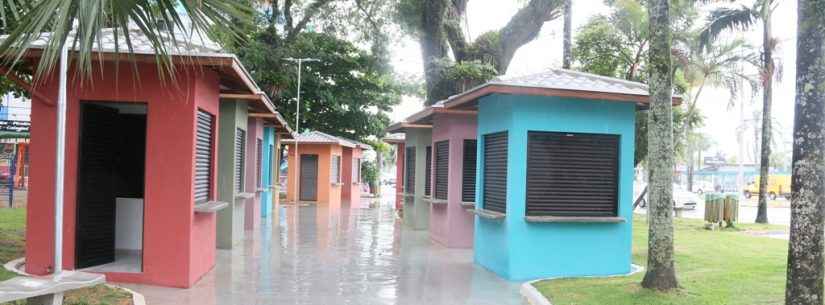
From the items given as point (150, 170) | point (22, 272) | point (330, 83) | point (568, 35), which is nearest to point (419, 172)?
point (568, 35)

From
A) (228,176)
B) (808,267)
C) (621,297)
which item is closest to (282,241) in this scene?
(228,176)

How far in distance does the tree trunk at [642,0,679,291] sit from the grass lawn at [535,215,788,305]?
28cm

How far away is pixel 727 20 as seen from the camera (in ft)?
53.2

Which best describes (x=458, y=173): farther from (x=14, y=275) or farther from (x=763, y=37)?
(x=763, y=37)

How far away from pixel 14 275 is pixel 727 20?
15891mm

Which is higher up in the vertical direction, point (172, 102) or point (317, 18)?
point (317, 18)

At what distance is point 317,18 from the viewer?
2655 centimetres

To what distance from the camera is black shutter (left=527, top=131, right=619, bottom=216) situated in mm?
8969

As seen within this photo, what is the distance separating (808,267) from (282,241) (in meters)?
9.62

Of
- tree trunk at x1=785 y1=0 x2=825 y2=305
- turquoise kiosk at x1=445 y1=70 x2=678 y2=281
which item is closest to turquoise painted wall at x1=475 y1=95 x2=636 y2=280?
turquoise kiosk at x1=445 y1=70 x2=678 y2=281

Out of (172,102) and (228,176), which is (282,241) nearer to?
(228,176)

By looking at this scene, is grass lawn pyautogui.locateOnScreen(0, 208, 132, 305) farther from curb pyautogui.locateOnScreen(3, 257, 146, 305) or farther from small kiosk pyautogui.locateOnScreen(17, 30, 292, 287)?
small kiosk pyautogui.locateOnScreen(17, 30, 292, 287)

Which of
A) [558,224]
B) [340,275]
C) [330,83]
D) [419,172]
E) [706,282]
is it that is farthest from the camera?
[330,83]

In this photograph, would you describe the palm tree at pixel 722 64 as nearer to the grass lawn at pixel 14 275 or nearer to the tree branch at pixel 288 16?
the grass lawn at pixel 14 275
